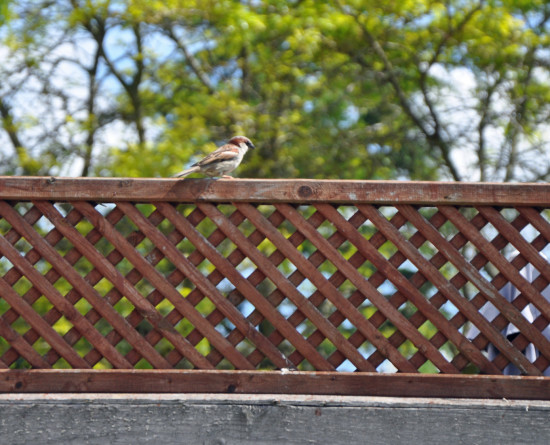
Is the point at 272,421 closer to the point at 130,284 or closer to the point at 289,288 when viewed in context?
the point at 289,288

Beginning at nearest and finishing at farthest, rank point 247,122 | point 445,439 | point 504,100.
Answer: point 445,439
point 247,122
point 504,100

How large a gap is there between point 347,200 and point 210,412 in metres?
1.22

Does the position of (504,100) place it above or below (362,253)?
below

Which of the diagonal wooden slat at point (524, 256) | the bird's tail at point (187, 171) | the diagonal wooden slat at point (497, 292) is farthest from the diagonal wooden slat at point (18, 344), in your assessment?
the diagonal wooden slat at point (524, 256)

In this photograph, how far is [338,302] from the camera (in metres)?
3.95

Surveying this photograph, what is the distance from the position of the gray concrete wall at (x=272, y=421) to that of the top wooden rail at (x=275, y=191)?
97 centimetres

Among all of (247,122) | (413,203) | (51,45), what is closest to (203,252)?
(413,203)

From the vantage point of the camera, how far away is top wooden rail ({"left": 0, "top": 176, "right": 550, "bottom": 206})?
3951 millimetres

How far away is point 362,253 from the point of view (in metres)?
4.00

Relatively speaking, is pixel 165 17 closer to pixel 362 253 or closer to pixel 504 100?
pixel 504 100

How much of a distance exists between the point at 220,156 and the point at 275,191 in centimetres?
74

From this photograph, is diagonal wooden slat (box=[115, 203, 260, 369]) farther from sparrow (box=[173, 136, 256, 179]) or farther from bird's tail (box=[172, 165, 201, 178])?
sparrow (box=[173, 136, 256, 179])

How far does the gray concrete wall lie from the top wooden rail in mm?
972

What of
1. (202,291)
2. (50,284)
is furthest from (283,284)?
(50,284)
